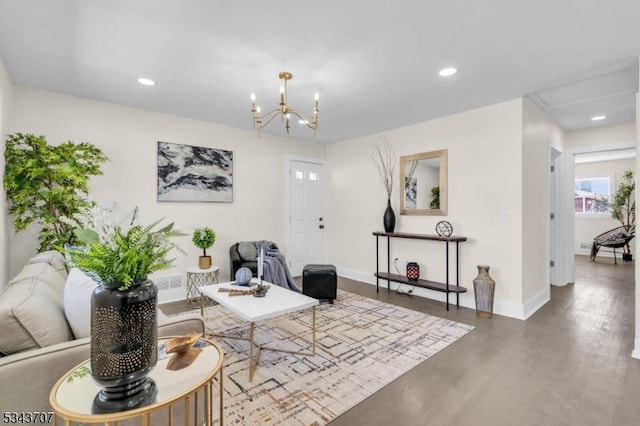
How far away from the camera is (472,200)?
152 inches

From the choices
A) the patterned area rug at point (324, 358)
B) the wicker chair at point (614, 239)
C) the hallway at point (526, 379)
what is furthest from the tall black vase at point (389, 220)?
the wicker chair at point (614, 239)

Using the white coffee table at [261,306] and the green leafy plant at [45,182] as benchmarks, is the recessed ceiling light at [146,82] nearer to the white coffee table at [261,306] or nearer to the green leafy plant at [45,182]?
the green leafy plant at [45,182]

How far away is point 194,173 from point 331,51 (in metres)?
2.72

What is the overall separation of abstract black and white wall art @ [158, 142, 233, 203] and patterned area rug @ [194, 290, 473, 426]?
1.59 m

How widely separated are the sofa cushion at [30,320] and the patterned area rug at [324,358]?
1.03m

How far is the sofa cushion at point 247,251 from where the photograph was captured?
434 cm

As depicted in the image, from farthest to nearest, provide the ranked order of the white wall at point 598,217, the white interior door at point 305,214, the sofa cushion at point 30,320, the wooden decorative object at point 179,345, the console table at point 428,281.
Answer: the white wall at point 598,217 → the white interior door at point 305,214 → the console table at point 428,281 → the wooden decorative object at point 179,345 → the sofa cushion at point 30,320

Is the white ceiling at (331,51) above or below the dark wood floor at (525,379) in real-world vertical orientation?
above

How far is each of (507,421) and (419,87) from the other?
288 centimetres

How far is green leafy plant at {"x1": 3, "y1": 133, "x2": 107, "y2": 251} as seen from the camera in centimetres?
284

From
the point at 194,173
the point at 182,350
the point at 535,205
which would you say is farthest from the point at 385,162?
the point at 182,350

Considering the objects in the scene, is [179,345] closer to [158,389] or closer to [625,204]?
[158,389]

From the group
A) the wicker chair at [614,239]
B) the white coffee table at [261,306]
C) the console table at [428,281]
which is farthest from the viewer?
the wicker chair at [614,239]

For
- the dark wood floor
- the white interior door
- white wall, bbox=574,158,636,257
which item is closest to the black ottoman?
the dark wood floor
